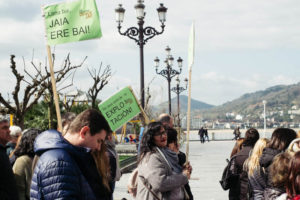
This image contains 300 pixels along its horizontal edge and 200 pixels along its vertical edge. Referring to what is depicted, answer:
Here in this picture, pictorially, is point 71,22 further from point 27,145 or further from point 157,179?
point 157,179

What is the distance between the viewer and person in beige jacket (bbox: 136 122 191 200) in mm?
4691

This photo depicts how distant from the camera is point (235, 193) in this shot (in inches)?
265

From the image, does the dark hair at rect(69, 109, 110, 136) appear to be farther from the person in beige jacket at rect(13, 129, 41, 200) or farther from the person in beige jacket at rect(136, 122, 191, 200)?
the person in beige jacket at rect(13, 129, 41, 200)

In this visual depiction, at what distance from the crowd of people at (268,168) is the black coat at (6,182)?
2095 mm

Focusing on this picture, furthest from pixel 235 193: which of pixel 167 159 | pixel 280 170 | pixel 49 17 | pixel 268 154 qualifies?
pixel 49 17

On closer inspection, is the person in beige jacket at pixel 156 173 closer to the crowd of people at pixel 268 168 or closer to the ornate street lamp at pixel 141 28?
the crowd of people at pixel 268 168

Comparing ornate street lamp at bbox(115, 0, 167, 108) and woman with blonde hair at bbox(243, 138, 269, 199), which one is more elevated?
ornate street lamp at bbox(115, 0, 167, 108)

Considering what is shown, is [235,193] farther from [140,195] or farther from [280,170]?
[280,170]

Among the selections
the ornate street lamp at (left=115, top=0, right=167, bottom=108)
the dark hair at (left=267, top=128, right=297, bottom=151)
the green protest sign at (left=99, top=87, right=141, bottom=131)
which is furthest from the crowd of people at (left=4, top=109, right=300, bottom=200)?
the ornate street lamp at (left=115, top=0, right=167, bottom=108)

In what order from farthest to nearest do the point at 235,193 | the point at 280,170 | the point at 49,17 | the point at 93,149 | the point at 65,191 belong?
the point at 235,193 < the point at 49,17 < the point at 280,170 < the point at 93,149 < the point at 65,191

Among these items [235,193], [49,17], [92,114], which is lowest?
[235,193]

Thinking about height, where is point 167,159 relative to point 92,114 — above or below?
below

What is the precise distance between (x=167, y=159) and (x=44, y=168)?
2.08 meters

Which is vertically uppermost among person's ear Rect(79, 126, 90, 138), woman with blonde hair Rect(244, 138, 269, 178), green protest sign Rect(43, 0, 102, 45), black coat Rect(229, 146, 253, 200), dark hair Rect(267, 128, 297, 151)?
green protest sign Rect(43, 0, 102, 45)
